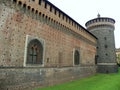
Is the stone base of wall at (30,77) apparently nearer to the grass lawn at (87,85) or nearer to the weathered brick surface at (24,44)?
the weathered brick surface at (24,44)

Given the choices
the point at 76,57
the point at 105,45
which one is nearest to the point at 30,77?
the point at 76,57

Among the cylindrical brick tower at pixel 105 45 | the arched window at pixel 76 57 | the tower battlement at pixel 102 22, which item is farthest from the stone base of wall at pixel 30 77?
the tower battlement at pixel 102 22

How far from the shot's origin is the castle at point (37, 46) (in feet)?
32.1

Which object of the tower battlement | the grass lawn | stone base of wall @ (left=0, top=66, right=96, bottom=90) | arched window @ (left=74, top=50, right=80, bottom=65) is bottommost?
the grass lawn

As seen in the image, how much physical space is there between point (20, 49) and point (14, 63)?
1241 millimetres

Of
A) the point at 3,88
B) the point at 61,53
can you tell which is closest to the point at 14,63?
the point at 3,88

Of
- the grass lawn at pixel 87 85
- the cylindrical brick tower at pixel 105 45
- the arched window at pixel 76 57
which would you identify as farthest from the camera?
the cylindrical brick tower at pixel 105 45

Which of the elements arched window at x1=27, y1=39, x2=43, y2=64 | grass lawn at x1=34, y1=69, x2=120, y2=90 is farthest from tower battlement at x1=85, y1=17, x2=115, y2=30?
arched window at x1=27, y1=39, x2=43, y2=64

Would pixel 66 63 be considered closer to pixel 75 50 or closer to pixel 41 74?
pixel 75 50

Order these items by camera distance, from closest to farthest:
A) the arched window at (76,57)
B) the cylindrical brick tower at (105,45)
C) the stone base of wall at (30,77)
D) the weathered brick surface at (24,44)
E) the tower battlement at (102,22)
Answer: the stone base of wall at (30,77) < the weathered brick surface at (24,44) < the arched window at (76,57) < the cylindrical brick tower at (105,45) < the tower battlement at (102,22)

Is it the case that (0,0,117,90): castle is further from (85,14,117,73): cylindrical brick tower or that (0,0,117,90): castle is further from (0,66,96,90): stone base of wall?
(85,14,117,73): cylindrical brick tower

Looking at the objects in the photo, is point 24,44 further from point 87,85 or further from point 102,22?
point 102,22

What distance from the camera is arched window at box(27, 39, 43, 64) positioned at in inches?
459

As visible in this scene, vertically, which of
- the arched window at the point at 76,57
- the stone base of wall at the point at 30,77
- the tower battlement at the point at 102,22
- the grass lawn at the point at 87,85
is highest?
the tower battlement at the point at 102,22
